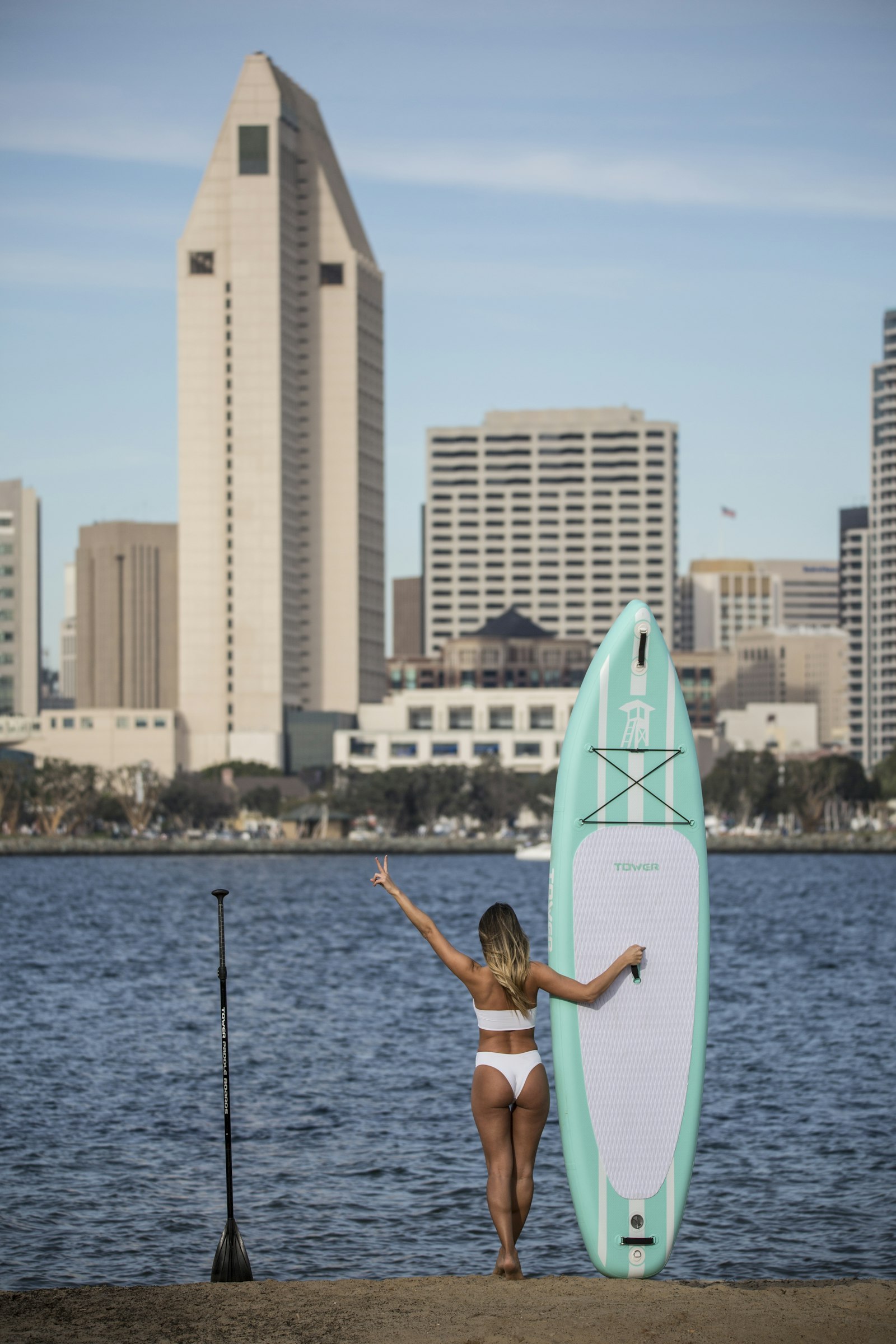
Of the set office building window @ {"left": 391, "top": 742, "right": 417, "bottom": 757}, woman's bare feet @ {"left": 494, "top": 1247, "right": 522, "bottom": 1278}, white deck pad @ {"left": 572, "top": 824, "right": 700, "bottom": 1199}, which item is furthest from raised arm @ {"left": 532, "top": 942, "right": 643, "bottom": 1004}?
office building window @ {"left": 391, "top": 742, "right": 417, "bottom": 757}

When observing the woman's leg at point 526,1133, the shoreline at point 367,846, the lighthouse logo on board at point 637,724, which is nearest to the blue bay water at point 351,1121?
the woman's leg at point 526,1133

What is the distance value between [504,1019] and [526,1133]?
0.78 m

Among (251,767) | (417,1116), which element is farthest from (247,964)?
(251,767)

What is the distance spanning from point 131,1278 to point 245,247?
191 meters

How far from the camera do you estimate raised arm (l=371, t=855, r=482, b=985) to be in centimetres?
1091

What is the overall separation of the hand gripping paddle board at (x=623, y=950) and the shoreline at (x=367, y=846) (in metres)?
141

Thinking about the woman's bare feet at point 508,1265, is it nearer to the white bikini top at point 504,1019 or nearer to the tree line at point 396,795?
the white bikini top at point 504,1019

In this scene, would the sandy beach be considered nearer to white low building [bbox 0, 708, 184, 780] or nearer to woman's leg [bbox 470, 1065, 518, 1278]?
woman's leg [bbox 470, 1065, 518, 1278]

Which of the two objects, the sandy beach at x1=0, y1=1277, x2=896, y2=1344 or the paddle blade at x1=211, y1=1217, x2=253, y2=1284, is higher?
the sandy beach at x1=0, y1=1277, x2=896, y2=1344

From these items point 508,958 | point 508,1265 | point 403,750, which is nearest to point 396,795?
point 403,750

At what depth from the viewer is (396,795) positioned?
160625mm

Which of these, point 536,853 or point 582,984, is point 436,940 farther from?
point 536,853

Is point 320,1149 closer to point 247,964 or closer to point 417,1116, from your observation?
point 417,1116

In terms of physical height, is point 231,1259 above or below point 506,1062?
below
